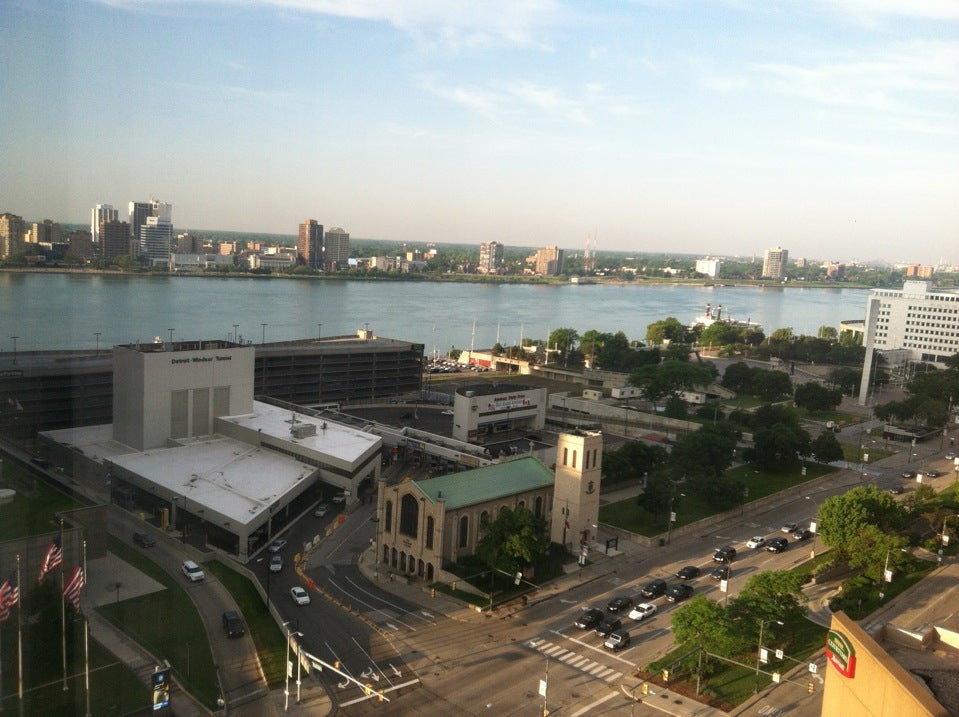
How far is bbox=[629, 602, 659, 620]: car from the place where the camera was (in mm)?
6100

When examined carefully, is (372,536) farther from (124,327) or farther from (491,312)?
(491,312)

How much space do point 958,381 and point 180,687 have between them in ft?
51.2

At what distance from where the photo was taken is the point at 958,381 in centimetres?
1572

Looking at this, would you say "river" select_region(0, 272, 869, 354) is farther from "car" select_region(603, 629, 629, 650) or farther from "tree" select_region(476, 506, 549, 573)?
"car" select_region(603, 629, 629, 650)

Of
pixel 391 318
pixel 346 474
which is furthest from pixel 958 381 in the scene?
pixel 391 318

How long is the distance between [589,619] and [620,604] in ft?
1.35

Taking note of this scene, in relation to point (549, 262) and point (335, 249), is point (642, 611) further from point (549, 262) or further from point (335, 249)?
point (549, 262)

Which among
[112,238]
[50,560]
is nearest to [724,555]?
[50,560]

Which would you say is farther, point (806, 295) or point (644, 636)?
point (806, 295)

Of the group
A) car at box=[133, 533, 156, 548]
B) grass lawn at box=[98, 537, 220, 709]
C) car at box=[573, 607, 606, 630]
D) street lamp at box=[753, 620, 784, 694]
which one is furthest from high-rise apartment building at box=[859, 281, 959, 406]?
grass lawn at box=[98, 537, 220, 709]

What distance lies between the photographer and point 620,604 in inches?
246

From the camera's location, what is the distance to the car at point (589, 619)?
5.92m

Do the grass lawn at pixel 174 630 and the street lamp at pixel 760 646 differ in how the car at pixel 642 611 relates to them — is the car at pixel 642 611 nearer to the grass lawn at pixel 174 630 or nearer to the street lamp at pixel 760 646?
the street lamp at pixel 760 646

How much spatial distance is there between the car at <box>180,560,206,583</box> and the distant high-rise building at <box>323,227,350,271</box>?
3548 cm
